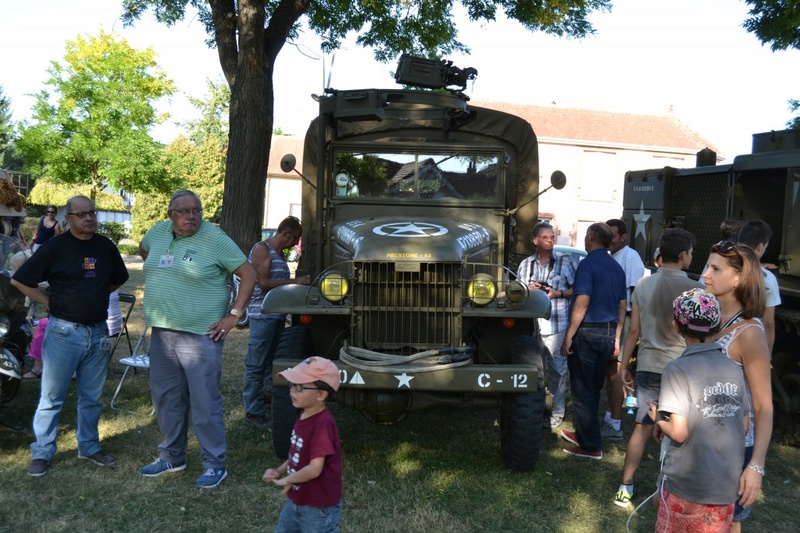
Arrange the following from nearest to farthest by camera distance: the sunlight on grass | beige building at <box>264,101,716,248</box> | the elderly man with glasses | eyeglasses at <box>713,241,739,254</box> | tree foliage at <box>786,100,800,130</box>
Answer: eyeglasses at <box>713,241,739,254</box> < the elderly man with glasses < the sunlight on grass < tree foliage at <box>786,100,800,130</box> < beige building at <box>264,101,716,248</box>

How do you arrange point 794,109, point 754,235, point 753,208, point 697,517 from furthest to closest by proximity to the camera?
point 794,109, point 753,208, point 754,235, point 697,517

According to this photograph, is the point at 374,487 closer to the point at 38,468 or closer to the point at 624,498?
the point at 624,498

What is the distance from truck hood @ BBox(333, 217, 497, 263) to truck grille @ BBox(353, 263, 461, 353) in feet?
0.25

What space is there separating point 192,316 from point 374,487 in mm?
1623

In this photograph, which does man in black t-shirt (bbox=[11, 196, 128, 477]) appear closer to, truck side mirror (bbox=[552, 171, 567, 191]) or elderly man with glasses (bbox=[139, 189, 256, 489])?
elderly man with glasses (bbox=[139, 189, 256, 489])

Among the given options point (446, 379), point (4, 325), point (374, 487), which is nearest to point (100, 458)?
point (4, 325)

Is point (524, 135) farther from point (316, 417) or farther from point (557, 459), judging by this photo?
point (316, 417)

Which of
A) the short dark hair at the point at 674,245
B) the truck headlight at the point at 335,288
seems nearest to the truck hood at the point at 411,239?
the truck headlight at the point at 335,288

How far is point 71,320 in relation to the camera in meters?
5.17

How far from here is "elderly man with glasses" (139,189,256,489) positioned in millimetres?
A: 4996

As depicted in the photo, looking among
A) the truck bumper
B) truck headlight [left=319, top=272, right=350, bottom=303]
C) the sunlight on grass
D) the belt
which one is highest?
truck headlight [left=319, top=272, right=350, bottom=303]

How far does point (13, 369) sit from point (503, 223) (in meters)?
3.93

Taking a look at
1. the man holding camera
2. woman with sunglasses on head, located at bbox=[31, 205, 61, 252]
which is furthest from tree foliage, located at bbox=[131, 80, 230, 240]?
the man holding camera

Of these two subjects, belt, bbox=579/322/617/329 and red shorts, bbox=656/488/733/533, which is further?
belt, bbox=579/322/617/329
